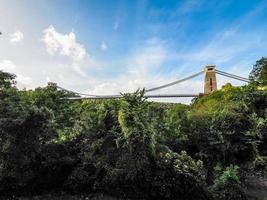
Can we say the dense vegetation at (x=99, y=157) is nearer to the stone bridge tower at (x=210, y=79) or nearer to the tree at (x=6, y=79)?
the tree at (x=6, y=79)

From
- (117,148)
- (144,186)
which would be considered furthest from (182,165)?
(117,148)

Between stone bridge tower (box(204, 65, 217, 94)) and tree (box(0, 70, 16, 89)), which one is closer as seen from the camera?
tree (box(0, 70, 16, 89))

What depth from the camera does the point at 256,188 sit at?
460 inches

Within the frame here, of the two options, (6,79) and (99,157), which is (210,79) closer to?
(99,157)

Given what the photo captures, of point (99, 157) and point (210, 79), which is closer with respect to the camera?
point (99, 157)

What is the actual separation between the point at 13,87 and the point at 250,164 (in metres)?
8.62

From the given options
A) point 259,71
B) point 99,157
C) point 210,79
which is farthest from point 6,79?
point 210,79

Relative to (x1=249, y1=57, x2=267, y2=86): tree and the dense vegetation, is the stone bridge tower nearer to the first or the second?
(x1=249, y1=57, x2=267, y2=86): tree

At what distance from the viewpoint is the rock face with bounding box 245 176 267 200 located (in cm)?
1099

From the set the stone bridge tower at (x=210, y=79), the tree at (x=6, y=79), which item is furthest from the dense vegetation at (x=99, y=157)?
the stone bridge tower at (x=210, y=79)

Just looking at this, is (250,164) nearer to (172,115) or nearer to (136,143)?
(172,115)

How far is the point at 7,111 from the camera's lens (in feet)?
28.0

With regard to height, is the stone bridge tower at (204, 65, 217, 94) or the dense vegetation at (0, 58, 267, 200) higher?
the stone bridge tower at (204, 65, 217, 94)

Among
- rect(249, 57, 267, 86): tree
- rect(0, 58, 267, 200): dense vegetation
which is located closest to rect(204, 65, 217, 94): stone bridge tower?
rect(249, 57, 267, 86): tree
